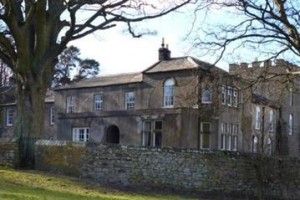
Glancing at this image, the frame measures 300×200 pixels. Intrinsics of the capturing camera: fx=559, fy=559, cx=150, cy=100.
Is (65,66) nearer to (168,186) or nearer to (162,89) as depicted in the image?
(162,89)

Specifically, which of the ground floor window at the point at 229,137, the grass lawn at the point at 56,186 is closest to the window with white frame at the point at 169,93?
the ground floor window at the point at 229,137

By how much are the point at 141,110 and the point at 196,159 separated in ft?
67.9

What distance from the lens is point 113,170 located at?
2634 cm

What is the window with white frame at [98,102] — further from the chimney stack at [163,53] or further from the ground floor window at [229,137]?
the ground floor window at [229,137]

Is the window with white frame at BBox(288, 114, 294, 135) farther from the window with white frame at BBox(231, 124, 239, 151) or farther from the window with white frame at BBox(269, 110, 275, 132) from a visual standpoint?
the window with white frame at BBox(231, 124, 239, 151)

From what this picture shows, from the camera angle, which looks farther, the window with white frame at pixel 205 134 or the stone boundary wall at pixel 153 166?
the window with white frame at pixel 205 134

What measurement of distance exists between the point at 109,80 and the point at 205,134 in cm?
1224

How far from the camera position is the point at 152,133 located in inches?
1850

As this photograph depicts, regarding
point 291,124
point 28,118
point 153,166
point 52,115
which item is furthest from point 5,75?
point 153,166

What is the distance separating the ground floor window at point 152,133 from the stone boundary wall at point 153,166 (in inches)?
Answer: 715

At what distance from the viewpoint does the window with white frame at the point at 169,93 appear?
46719 millimetres

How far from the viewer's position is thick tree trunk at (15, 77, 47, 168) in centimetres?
2698

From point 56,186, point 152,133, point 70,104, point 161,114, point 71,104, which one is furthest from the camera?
point 70,104

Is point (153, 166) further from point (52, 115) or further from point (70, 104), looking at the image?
point (52, 115)
